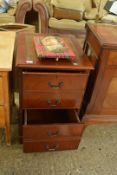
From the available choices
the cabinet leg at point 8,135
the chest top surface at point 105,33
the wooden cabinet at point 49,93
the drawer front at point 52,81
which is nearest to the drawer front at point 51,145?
the wooden cabinet at point 49,93

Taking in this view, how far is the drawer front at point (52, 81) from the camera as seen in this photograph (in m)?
1.04

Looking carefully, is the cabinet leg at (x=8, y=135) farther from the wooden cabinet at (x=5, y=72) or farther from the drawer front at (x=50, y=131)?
the drawer front at (x=50, y=131)

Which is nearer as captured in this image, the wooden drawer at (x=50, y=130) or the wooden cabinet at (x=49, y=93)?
the wooden cabinet at (x=49, y=93)

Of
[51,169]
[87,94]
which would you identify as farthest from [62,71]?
Answer: [51,169]

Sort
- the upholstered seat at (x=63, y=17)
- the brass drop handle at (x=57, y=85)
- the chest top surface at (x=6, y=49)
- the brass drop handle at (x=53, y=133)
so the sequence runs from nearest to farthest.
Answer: the chest top surface at (x=6, y=49) < the brass drop handle at (x=57, y=85) < the brass drop handle at (x=53, y=133) < the upholstered seat at (x=63, y=17)

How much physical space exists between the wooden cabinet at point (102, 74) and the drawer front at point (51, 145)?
10.2 inches

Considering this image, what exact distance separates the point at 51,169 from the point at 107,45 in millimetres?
858

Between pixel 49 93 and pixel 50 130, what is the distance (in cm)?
24

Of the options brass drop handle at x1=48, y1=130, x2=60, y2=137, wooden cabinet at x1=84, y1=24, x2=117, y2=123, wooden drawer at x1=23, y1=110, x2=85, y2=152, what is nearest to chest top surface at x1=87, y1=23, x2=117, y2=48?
wooden cabinet at x1=84, y1=24, x2=117, y2=123

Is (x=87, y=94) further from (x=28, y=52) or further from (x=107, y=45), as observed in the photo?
(x=28, y=52)

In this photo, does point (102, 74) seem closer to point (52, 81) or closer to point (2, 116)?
point (52, 81)

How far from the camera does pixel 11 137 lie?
4.63 feet

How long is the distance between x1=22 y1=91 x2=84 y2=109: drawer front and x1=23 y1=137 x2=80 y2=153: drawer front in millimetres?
237

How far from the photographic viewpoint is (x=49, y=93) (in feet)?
3.70
